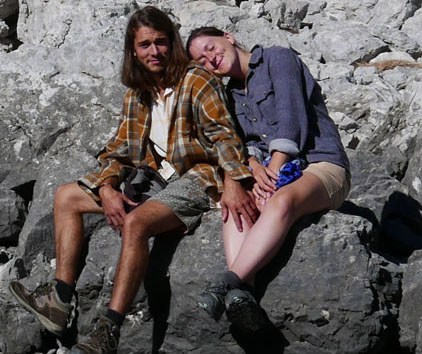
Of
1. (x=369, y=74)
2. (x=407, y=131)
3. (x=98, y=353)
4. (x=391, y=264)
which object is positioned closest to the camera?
(x=98, y=353)

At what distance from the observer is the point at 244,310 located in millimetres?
4559

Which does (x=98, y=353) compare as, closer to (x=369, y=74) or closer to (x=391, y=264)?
(x=391, y=264)

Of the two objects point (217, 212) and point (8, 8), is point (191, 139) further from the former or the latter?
point (8, 8)

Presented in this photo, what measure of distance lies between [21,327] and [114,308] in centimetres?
104

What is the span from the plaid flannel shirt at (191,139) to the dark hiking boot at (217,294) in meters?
0.71

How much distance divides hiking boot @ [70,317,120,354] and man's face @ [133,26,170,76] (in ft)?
5.22

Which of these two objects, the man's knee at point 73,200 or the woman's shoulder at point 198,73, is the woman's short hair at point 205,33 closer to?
the woman's shoulder at point 198,73

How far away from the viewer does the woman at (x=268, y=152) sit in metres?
4.64

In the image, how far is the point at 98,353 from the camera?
4578 mm

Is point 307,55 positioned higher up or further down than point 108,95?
further down

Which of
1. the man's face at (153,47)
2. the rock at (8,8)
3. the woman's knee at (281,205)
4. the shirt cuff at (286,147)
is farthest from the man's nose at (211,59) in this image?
the rock at (8,8)

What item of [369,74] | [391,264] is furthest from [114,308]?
[369,74]

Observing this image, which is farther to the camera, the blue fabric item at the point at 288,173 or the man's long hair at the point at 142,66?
the man's long hair at the point at 142,66

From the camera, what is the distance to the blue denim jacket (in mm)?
5109
